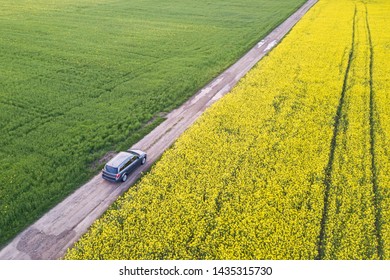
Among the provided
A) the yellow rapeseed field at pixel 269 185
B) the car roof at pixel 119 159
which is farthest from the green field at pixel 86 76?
the yellow rapeseed field at pixel 269 185

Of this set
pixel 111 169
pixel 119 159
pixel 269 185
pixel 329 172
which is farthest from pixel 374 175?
pixel 111 169

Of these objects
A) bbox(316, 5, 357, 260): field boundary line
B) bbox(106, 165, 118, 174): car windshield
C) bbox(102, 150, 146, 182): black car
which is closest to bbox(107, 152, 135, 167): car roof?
bbox(102, 150, 146, 182): black car

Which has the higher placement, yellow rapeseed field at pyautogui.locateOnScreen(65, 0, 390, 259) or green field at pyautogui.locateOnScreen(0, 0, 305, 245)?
green field at pyautogui.locateOnScreen(0, 0, 305, 245)

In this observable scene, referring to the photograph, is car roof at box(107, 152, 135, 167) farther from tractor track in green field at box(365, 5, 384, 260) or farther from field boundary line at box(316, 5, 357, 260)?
tractor track in green field at box(365, 5, 384, 260)

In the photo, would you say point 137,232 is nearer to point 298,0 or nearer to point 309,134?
point 309,134

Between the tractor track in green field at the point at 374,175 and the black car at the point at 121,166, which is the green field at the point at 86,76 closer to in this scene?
the black car at the point at 121,166
